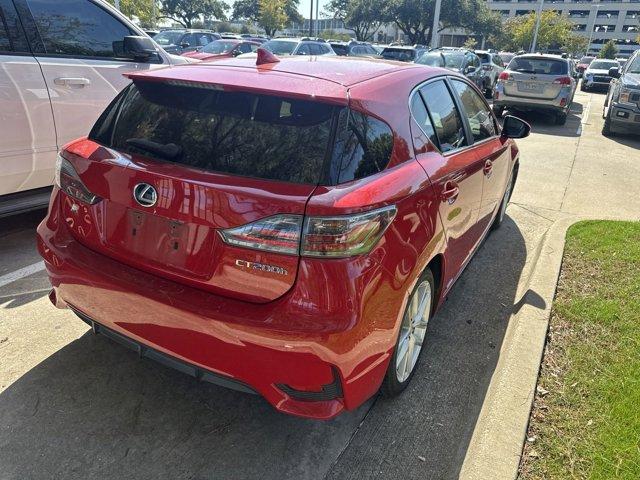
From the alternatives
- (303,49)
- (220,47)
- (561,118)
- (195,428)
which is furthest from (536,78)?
(195,428)

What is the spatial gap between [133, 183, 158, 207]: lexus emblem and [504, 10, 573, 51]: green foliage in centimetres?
7183

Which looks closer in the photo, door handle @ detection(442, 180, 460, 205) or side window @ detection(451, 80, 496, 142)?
door handle @ detection(442, 180, 460, 205)

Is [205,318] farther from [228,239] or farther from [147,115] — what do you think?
[147,115]

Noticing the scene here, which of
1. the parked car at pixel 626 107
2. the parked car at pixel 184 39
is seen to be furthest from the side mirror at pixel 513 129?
the parked car at pixel 184 39

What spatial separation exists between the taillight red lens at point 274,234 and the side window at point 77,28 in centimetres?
335

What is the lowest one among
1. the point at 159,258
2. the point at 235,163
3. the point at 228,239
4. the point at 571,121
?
the point at 571,121

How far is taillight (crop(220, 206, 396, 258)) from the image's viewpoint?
193cm

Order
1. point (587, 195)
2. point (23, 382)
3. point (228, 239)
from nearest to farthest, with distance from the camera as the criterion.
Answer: point (228, 239) → point (23, 382) → point (587, 195)

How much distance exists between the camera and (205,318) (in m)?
2.03

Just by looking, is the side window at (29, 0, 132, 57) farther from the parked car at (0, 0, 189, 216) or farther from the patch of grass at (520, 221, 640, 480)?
the patch of grass at (520, 221, 640, 480)

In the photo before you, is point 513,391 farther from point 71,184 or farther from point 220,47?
point 220,47

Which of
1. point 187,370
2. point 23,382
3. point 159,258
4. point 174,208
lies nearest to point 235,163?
point 174,208

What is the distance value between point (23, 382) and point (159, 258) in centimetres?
122

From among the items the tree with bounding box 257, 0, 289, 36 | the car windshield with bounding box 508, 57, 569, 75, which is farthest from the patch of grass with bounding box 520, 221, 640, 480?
the tree with bounding box 257, 0, 289, 36
